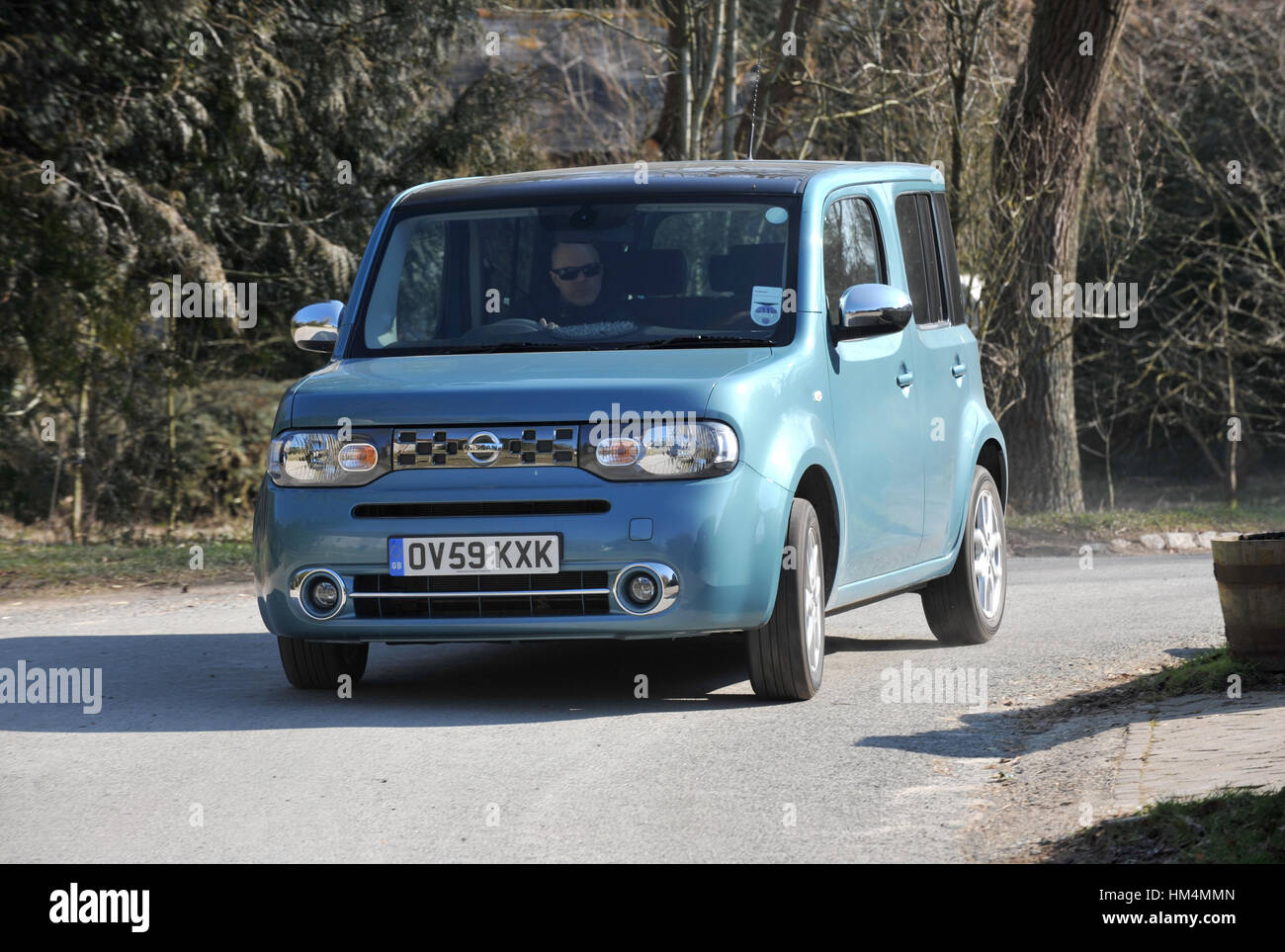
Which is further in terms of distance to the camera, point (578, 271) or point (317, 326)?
point (317, 326)

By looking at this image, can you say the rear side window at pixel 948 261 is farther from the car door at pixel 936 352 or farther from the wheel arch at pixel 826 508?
the wheel arch at pixel 826 508

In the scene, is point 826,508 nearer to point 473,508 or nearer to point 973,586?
point 473,508

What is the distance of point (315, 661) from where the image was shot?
8148mm

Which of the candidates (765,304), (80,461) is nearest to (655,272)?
(765,304)

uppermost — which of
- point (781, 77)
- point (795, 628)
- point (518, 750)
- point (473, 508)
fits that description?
point (781, 77)

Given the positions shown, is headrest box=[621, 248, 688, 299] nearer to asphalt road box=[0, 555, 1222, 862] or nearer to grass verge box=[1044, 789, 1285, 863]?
asphalt road box=[0, 555, 1222, 862]

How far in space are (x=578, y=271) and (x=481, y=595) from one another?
1.62m

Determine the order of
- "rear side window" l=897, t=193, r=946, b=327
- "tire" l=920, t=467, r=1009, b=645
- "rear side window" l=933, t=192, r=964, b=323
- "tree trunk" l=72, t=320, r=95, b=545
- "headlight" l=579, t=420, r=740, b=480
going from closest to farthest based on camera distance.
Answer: "headlight" l=579, t=420, r=740, b=480
"rear side window" l=897, t=193, r=946, b=327
"tire" l=920, t=467, r=1009, b=645
"rear side window" l=933, t=192, r=964, b=323
"tree trunk" l=72, t=320, r=95, b=545

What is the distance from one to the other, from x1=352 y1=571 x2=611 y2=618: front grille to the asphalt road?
0.43m

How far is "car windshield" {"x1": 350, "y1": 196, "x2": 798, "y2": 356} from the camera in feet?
26.2

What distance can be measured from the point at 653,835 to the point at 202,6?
1241 cm

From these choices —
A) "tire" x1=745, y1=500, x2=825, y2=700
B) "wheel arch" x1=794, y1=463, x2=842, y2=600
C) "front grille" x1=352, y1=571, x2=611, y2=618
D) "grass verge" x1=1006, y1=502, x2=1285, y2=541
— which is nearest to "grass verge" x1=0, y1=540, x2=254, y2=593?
"front grille" x1=352, y1=571, x2=611, y2=618

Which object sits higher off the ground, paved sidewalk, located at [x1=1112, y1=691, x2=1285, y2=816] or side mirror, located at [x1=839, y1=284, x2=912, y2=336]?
side mirror, located at [x1=839, y1=284, x2=912, y2=336]
